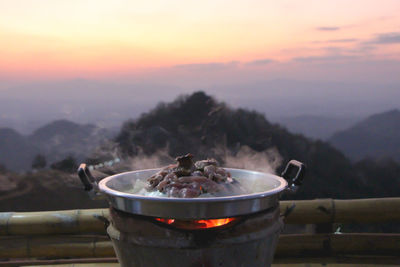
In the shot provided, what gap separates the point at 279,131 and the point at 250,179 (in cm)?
668

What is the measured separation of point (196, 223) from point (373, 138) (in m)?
8.57

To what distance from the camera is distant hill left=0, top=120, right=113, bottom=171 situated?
771cm

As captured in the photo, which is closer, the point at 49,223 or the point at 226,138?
the point at 49,223

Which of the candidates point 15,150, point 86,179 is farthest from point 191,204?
point 15,150

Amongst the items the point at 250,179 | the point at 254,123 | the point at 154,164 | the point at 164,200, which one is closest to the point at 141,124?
the point at 254,123

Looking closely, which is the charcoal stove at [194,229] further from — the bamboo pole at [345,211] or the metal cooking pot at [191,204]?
the bamboo pole at [345,211]

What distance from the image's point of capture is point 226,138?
28.7 feet

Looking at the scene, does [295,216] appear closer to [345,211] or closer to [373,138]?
[345,211]

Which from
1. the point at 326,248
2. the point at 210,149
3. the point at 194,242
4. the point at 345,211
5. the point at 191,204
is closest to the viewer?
the point at 191,204

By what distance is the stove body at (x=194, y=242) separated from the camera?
1.92m

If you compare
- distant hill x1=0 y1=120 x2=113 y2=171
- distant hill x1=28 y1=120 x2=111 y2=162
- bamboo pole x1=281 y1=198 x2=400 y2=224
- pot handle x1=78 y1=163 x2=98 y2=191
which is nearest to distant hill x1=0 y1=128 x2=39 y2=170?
distant hill x1=0 y1=120 x2=113 y2=171

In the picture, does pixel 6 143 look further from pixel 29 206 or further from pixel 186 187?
pixel 186 187

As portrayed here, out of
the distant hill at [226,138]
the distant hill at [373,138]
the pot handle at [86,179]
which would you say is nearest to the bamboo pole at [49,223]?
the pot handle at [86,179]

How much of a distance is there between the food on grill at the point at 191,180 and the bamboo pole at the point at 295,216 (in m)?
1.23
